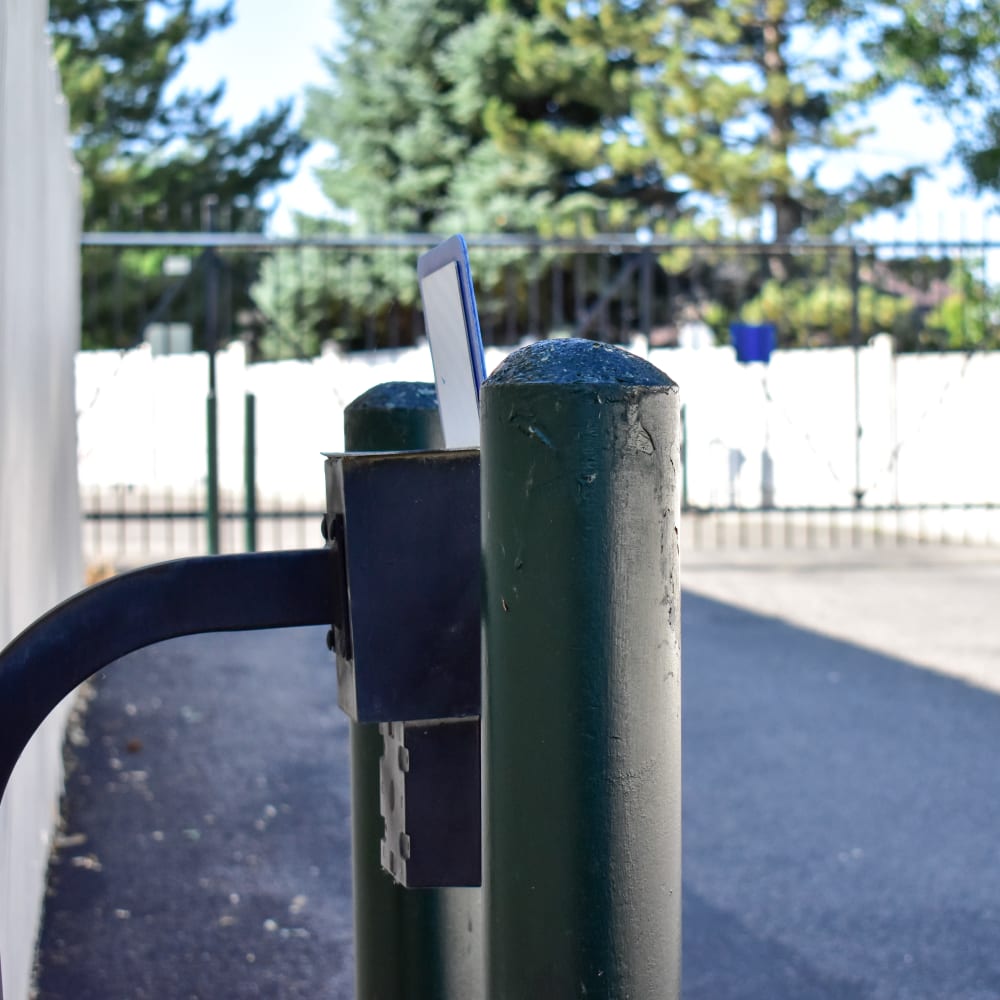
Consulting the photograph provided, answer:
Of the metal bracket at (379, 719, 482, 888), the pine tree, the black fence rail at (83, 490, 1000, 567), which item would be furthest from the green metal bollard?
the pine tree

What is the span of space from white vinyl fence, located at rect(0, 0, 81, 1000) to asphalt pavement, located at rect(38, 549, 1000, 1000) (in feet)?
1.03

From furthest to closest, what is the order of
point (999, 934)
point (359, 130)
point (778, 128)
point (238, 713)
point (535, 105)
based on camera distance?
point (359, 130) < point (535, 105) < point (778, 128) < point (238, 713) < point (999, 934)

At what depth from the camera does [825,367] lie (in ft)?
53.4

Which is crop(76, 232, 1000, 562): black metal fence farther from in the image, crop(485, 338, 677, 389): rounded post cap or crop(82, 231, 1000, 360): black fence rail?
crop(485, 338, 677, 389): rounded post cap

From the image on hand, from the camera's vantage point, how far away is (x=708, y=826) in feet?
14.8

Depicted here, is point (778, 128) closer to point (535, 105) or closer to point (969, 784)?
point (535, 105)

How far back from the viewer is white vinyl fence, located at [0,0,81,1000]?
9.37 ft

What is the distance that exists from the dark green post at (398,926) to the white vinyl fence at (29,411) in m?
1.08

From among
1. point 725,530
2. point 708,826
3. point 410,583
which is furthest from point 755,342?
point 410,583

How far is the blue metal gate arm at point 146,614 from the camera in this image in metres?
1.20

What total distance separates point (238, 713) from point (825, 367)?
11431 mm

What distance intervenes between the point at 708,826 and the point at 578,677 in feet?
11.8

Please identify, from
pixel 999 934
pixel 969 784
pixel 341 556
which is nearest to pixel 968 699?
pixel 969 784

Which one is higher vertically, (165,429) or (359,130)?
(359,130)
